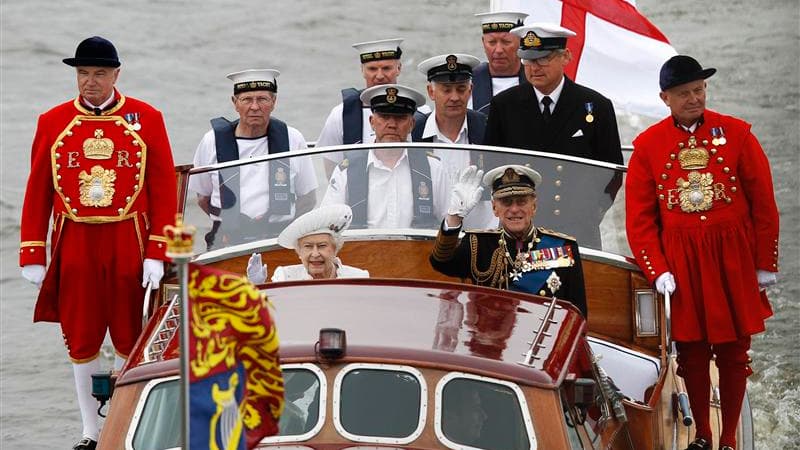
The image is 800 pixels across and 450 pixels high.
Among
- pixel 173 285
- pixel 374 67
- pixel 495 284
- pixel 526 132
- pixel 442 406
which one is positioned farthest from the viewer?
pixel 374 67

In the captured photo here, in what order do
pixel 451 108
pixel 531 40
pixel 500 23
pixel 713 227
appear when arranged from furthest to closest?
pixel 500 23, pixel 451 108, pixel 531 40, pixel 713 227

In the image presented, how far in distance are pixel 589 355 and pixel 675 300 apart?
4.08ft

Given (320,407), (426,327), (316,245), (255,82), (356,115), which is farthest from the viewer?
(356,115)

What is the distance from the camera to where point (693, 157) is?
7570 millimetres

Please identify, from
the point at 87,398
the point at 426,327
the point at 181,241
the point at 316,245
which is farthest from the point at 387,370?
the point at 87,398

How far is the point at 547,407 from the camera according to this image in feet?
19.1

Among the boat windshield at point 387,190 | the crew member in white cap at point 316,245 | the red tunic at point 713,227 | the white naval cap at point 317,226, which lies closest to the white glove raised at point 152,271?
the boat windshield at point 387,190

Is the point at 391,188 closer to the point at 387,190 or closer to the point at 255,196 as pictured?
the point at 387,190

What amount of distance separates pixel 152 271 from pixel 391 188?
46.5 inches

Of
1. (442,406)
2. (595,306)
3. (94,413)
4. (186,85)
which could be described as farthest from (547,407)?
(186,85)

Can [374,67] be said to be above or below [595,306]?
above

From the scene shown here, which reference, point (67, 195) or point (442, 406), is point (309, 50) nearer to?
point (67, 195)

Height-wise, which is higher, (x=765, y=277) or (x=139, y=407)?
(x=765, y=277)

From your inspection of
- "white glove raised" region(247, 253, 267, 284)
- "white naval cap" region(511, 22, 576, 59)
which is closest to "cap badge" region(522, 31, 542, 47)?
"white naval cap" region(511, 22, 576, 59)
